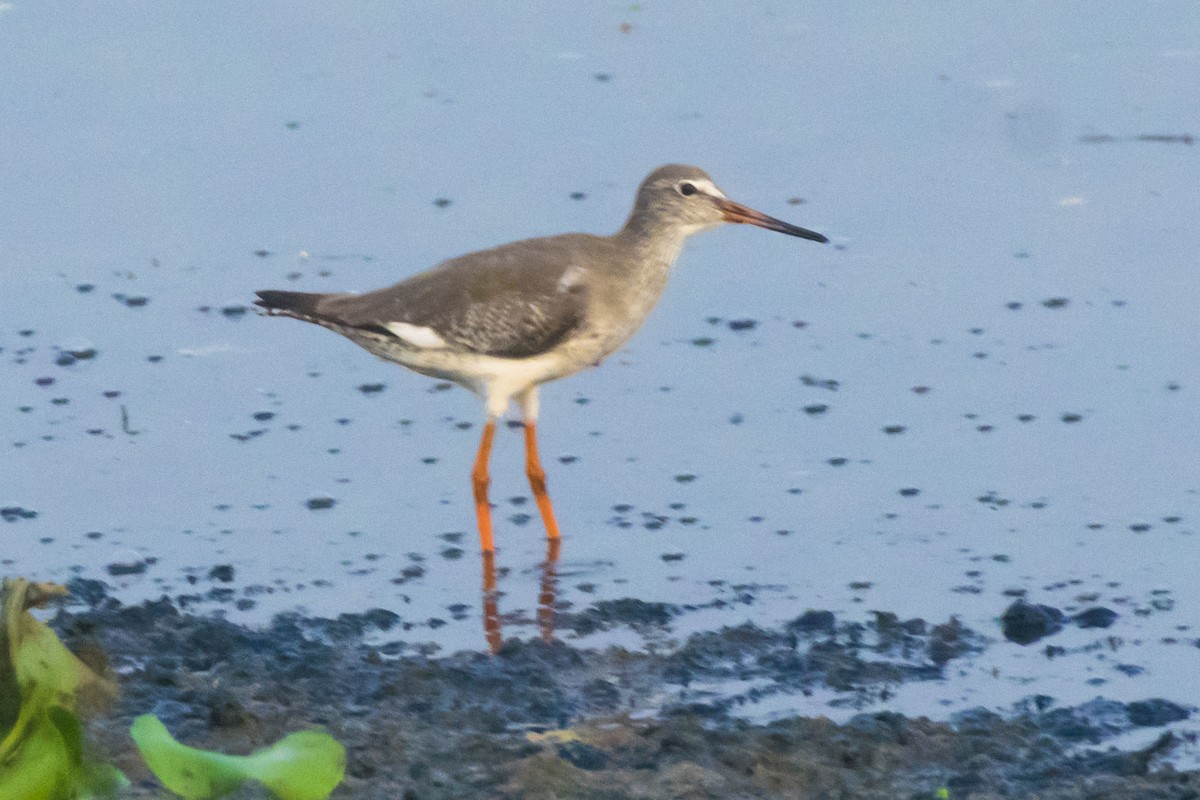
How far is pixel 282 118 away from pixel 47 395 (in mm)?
3452

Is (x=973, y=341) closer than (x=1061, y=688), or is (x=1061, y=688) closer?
(x=1061, y=688)

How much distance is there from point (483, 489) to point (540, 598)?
30.7 inches

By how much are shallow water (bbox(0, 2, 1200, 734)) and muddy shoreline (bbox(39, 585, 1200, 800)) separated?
24 cm

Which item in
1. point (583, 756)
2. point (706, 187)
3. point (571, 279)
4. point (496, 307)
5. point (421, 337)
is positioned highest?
point (706, 187)

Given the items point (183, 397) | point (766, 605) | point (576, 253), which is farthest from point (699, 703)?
point (183, 397)

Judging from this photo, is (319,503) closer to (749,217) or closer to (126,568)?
(126,568)

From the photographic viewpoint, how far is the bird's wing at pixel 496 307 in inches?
308

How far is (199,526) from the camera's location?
786 cm

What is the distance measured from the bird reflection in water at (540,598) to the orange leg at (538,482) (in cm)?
6

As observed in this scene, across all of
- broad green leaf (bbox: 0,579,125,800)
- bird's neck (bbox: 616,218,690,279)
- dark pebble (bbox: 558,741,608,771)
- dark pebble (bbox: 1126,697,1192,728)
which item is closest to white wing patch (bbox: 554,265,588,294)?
bird's neck (bbox: 616,218,690,279)

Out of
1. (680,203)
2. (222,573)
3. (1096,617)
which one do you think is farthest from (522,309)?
(1096,617)

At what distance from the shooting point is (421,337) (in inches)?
310

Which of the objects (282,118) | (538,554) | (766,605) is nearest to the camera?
(766,605)

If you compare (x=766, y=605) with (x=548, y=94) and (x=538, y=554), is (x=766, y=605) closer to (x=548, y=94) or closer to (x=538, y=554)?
(x=538, y=554)
